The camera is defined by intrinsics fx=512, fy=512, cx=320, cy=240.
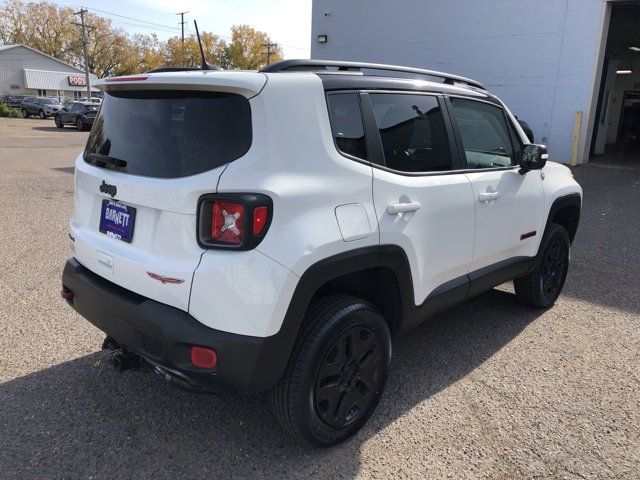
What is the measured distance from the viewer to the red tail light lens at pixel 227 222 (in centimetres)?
216

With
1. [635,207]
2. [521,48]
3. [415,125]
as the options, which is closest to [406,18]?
[521,48]

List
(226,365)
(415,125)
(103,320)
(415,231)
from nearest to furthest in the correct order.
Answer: (226,365) < (103,320) < (415,231) < (415,125)

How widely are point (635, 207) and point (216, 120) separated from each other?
32.4ft

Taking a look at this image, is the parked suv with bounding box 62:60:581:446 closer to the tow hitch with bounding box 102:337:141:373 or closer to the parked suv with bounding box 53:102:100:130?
the tow hitch with bounding box 102:337:141:373

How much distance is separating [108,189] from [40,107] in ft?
139

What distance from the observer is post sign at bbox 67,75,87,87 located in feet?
222

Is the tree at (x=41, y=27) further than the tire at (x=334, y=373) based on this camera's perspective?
Yes

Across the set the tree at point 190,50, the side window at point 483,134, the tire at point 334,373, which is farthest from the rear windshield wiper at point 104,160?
the tree at point 190,50

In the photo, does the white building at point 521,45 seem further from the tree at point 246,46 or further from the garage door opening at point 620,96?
the tree at point 246,46

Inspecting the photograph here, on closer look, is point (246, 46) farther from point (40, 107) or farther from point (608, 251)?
point (608, 251)

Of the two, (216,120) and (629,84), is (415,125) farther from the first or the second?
(629,84)

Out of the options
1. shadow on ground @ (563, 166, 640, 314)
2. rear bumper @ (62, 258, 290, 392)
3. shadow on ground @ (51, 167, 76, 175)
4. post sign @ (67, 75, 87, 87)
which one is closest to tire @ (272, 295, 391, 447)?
rear bumper @ (62, 258, 290, 392)

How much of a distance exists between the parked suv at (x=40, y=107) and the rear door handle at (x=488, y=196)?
4123 centimetres

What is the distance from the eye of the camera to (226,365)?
7.20 feet
